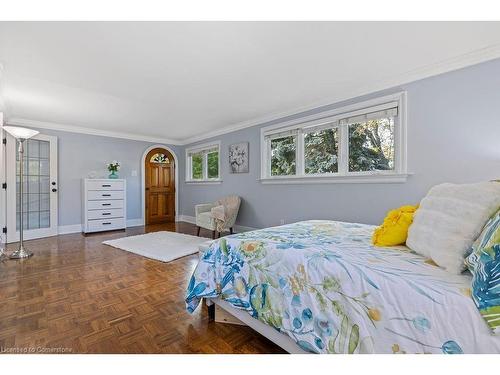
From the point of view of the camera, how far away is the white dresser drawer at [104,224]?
4.88 metres

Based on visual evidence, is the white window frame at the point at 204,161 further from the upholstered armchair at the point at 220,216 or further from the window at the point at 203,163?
the upholstered armchair at the point at 220,216

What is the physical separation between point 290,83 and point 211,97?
1150 mm

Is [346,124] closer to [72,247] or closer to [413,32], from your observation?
[413,32]

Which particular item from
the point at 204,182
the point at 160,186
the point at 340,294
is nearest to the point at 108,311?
the point at 340,294

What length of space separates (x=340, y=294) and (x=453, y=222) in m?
0.63

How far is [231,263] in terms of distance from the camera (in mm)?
1570

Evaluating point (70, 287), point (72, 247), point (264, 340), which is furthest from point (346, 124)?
point (72, 247)

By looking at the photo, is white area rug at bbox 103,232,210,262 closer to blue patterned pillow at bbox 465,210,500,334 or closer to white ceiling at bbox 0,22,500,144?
white ceiling at bbox 0,22,500,144

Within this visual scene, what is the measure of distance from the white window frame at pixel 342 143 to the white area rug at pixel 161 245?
1736 mm

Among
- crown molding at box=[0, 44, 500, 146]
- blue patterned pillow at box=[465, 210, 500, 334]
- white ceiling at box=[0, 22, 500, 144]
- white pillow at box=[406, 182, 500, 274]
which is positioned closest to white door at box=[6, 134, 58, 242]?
crown molding at box=[0, 44, 500, 146]

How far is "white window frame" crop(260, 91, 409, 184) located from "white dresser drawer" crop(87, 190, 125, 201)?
322cm

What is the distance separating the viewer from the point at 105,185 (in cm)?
508

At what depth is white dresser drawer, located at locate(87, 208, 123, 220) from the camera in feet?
16.0
